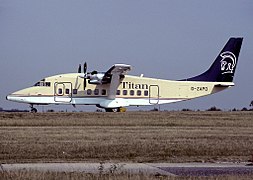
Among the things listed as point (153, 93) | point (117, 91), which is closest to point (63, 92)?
point (117, 91)

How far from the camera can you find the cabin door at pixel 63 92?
59781 millimetres

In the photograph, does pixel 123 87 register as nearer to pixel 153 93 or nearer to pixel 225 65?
pixel 153 93

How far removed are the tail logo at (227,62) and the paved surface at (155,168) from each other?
149ft

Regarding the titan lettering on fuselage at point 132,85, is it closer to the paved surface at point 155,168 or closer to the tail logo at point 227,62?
the tail logo at point 227,62

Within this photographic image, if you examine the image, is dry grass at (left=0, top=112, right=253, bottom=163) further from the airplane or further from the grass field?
the airplane

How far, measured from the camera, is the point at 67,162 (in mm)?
20000

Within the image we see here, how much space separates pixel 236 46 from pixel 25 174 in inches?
2073

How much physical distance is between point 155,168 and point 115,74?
139ft

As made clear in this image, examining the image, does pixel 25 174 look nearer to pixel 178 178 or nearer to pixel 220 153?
pixel 178 178

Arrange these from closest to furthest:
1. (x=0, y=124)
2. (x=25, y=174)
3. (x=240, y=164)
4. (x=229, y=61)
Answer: (x=25, y=174) < (x=240, y=164) < (x=0, y=124) < (x=229, y=61)

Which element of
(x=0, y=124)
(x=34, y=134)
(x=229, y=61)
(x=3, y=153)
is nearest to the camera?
(x=3, y=153)

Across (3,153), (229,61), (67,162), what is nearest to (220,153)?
(67,162)

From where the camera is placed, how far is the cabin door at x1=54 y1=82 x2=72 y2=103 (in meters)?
59.8

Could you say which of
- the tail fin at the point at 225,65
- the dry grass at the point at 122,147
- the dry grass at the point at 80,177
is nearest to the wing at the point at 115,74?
the tail fin at the point at 225,65
